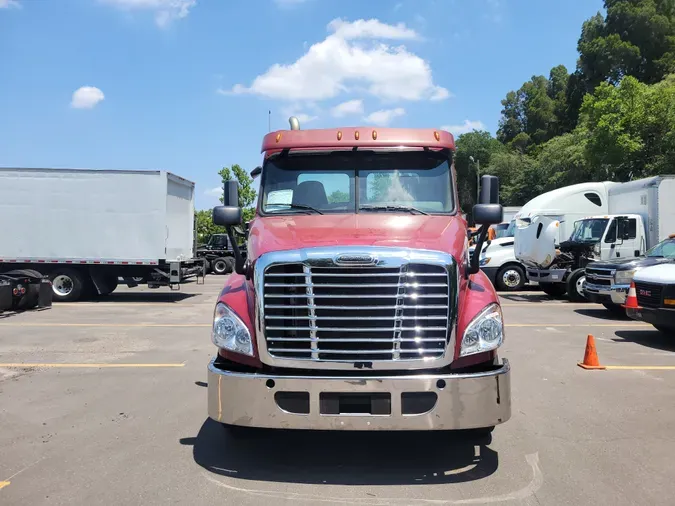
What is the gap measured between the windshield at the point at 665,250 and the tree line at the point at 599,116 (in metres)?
4.25

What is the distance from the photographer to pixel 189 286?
2238cm

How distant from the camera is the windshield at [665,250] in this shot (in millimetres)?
11945

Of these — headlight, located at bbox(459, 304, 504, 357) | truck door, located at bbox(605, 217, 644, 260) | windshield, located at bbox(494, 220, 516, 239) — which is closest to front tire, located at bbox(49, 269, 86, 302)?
truck door, located at bbox(605, 217, 644, 260)

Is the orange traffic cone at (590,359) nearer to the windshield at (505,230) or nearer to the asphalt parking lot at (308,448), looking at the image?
the asphalt parking lot at (308,448)

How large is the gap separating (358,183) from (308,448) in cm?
239

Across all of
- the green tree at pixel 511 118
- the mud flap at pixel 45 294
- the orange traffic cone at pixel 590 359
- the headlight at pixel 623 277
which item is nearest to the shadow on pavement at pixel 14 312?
the mud flap at pixel 45 294

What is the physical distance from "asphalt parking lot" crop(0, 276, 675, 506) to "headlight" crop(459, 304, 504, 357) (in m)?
0.94

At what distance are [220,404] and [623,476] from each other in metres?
2.95

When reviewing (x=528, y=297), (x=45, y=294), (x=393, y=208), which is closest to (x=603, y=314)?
(x=528, y=297)

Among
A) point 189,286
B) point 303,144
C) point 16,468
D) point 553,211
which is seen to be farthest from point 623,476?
point 189,286

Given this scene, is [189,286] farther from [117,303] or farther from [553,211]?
[553,211]

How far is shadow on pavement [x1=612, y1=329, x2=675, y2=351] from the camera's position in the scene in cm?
962

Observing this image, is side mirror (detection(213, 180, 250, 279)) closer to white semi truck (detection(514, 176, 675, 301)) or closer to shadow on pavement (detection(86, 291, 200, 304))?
shadow on pavement (detection(86, 291, 200, 304))

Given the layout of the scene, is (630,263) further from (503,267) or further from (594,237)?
(503,267)
